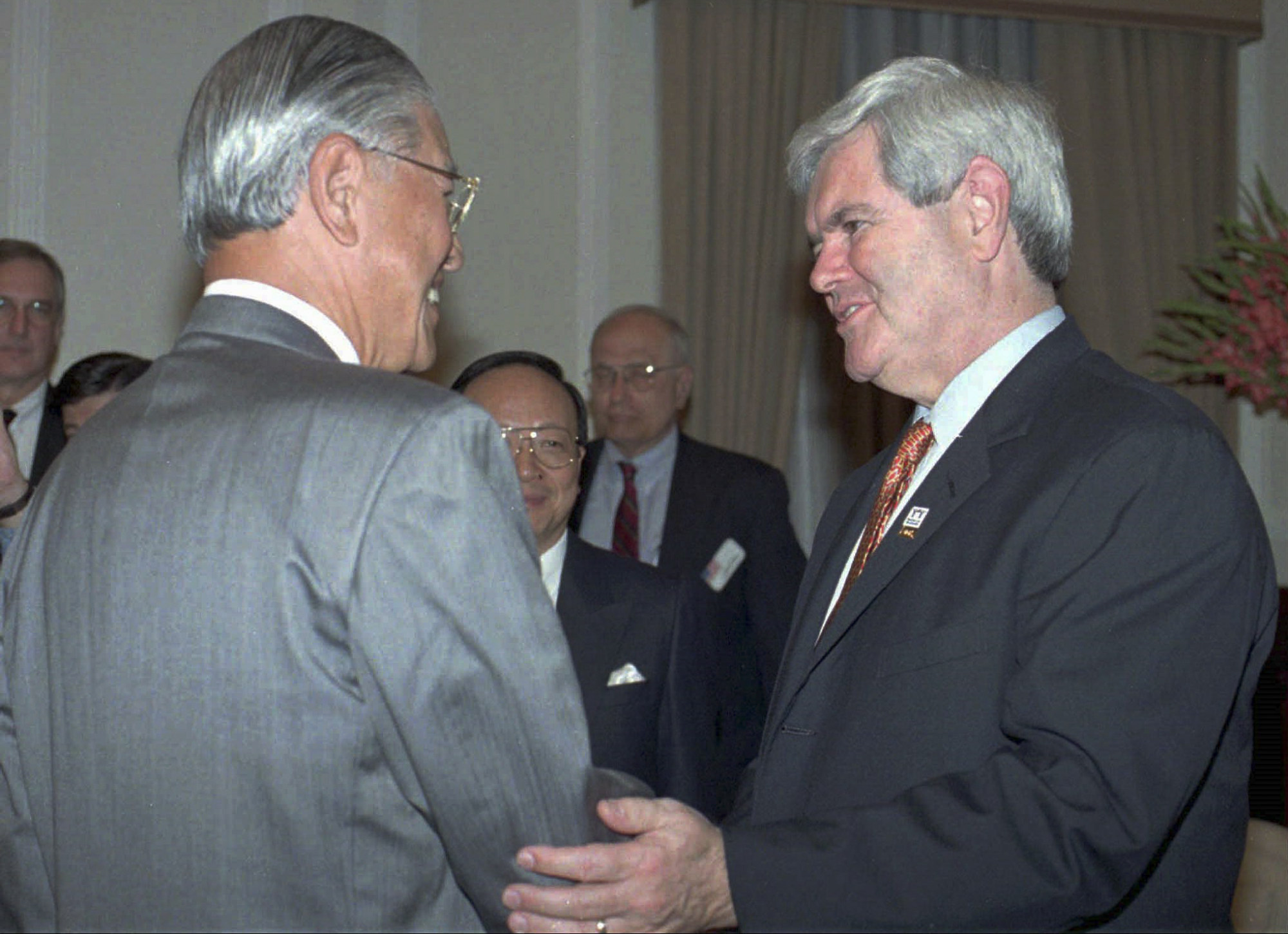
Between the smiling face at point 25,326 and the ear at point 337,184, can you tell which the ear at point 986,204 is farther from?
Answer: the smiling face at point 25,326

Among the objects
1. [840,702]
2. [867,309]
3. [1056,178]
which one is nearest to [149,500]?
[840,702]

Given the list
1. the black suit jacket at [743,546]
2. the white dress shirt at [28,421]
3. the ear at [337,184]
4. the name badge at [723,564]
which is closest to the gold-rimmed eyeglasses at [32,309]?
the white dress shirt at [28,421]

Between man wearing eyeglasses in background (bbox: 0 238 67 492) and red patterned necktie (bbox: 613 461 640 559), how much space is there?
1.76m

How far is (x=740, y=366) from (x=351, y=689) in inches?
181

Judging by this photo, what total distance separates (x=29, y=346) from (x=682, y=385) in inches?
83.8

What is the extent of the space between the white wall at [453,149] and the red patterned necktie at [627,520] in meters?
0.89

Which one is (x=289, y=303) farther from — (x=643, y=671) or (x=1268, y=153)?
(x=1268, y=153)

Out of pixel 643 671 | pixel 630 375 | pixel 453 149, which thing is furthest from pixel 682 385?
pixel 643 671

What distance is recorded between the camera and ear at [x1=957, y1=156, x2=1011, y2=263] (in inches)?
85.1

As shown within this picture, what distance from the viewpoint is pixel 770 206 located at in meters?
5.98

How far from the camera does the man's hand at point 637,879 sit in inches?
60.8

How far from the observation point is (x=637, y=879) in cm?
172

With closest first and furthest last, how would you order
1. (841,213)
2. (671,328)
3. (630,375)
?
(841,213) → (630,375) → (671,328)

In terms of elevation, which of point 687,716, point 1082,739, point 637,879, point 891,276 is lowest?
point 687,716
